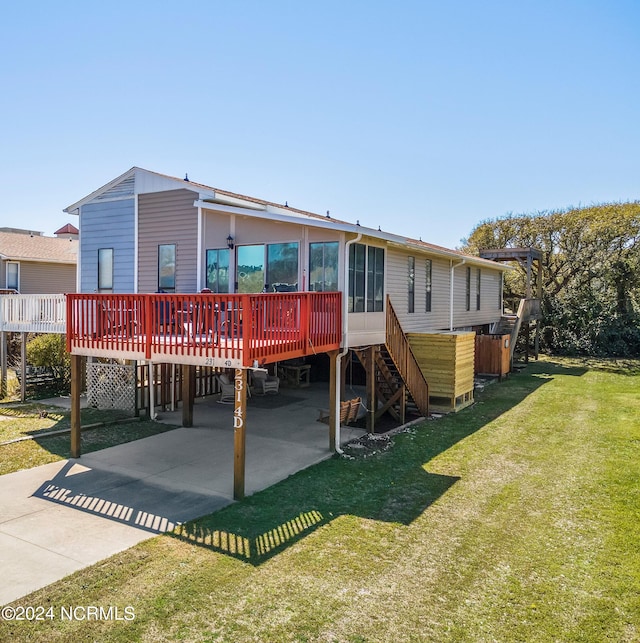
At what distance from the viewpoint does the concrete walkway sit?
5.43 m

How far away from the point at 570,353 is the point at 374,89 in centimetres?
1813

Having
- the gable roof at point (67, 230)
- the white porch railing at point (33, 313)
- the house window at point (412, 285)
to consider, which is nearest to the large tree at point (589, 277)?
the house window at point (412, 285)

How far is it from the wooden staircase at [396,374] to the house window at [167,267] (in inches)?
196

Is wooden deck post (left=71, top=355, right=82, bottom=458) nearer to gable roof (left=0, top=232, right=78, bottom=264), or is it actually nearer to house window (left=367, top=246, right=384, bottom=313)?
house window (left=367, top=246, right=384, bottom=313)

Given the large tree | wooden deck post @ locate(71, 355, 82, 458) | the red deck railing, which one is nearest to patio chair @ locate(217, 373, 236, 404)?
wooden deck post @ locate(71, 355, 82, 458)

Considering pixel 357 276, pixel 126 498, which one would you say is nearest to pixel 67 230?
pixel 357 276

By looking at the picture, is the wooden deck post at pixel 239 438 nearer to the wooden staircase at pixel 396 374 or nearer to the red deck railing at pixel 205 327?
the red deck railing at pixel 205 327

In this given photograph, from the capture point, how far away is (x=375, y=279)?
11266 millimetres

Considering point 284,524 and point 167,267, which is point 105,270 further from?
point 284,524

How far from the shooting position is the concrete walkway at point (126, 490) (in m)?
5.43

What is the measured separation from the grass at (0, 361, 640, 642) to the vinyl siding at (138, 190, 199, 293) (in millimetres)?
6049

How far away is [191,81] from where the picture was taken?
1426cm

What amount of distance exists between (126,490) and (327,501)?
9.61ft

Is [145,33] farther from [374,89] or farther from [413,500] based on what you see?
[413,500]
